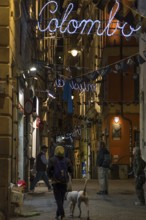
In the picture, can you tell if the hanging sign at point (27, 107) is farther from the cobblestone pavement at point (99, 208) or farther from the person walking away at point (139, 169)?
the person walking away at point (139, 169)

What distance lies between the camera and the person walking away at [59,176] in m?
14.9

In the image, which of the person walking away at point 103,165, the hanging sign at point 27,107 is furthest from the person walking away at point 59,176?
the person walking away at point 103,165

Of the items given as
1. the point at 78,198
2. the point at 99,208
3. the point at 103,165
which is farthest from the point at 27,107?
the point at 78,198

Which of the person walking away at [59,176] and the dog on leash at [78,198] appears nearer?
the person walking away at [59,176]

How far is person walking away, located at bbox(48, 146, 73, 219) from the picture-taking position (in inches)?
586

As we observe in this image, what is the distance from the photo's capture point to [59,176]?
14.9 meters

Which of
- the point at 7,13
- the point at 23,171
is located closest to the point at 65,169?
the point at 7,13

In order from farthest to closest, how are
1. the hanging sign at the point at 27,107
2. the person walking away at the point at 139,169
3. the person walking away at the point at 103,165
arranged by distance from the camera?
the person walking away at the point at 103,165, the hanging sign at the point at 27,107, the person walking away at the point at 139,169

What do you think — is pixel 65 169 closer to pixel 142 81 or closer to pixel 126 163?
pixel 142 81

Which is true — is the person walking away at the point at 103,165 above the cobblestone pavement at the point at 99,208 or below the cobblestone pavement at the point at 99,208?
above

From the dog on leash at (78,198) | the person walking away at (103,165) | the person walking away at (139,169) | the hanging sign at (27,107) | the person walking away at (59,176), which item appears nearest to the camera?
the person walking away at (59,176)

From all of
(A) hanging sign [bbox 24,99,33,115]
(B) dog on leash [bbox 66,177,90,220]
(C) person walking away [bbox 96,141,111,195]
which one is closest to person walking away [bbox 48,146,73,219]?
(B) dog on leash [bbox 66,177,90,220]

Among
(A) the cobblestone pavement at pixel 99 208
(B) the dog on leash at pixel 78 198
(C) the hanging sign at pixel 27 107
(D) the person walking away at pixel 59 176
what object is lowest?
(A) the cobblestone pavement at pixel 99 208

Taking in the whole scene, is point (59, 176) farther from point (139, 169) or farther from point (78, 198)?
point (139, 169)
